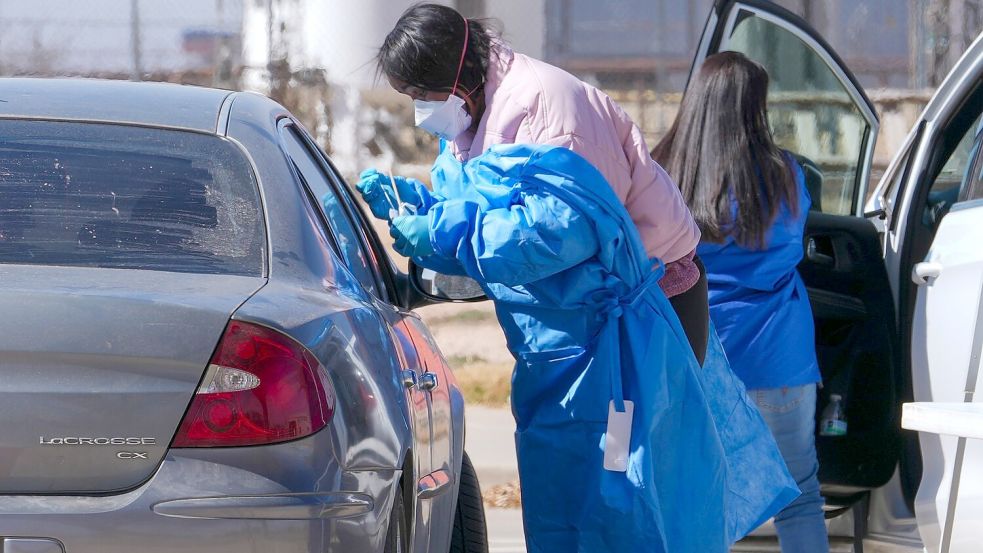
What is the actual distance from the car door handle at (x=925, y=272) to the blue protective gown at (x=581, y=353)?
97 centimetres

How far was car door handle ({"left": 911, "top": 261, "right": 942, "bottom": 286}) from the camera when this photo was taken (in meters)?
3.76

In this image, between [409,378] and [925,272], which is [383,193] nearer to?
[409,378]

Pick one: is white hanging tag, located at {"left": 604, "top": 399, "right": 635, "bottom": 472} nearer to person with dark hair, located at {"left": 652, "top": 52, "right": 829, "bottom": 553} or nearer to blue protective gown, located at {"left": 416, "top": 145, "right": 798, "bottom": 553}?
blue protective gown, located at {"left": 416, "top": 145, "right": 798, "bottom": 553}

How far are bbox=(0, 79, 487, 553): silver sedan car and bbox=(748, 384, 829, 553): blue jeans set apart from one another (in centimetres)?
149

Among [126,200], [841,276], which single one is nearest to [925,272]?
[841,276]

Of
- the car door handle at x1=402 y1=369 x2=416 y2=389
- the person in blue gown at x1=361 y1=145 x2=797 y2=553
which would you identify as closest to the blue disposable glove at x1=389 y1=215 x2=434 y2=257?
the person in blue gown at x1=361 y1=145 x2=797 y2=553

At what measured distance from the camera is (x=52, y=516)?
193cm

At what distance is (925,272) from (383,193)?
1.58 meters

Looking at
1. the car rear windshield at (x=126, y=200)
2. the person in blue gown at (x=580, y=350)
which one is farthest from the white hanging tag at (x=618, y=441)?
the car rear windshield at (x=126, y=200)

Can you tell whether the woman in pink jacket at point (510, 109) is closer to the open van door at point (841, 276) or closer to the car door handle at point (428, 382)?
the car door handle at point (428, 382)

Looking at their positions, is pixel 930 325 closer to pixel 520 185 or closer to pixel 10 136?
pixel 520 185

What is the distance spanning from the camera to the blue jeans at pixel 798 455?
3.92 meters

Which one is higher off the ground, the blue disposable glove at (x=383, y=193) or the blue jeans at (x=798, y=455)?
the blue disposable glove at (x=383, y=193)

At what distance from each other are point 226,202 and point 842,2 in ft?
46.0
